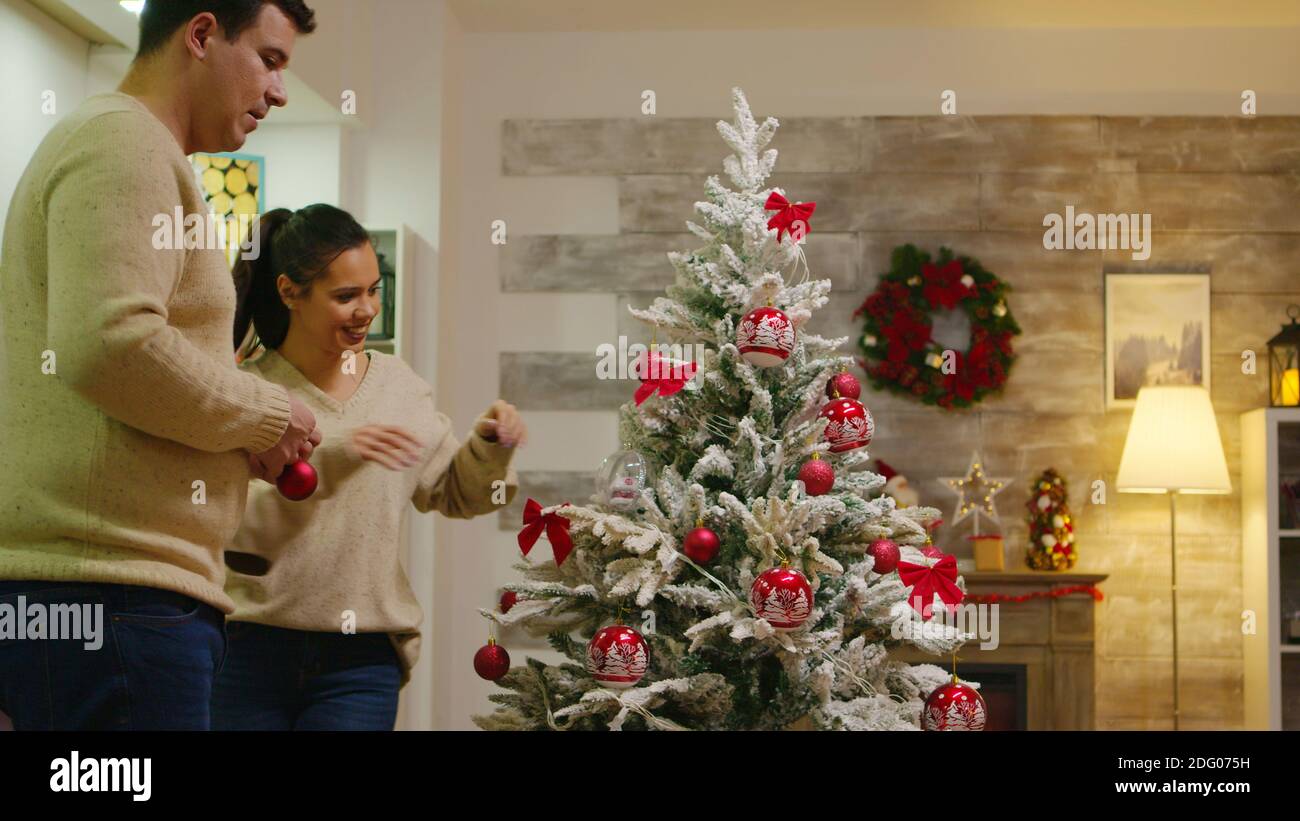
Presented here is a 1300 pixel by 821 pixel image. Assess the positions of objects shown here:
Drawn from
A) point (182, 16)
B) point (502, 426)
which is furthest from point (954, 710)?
point (182, 16)

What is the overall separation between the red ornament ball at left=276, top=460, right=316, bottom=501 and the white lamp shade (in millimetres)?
3301

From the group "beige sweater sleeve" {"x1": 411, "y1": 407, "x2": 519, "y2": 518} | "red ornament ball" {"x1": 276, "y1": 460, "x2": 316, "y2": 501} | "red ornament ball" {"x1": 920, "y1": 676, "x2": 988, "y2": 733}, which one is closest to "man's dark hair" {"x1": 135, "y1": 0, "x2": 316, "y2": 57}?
"red ornament ball" {"x1": 276, "y1": 460, "x2": 316, "y2": 501}

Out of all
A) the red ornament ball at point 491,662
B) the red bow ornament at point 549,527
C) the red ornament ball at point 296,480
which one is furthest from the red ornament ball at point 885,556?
the red ornament ball at point 296,480

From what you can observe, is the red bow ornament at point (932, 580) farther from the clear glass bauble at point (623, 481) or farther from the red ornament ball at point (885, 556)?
the clear glass bauble at point (623, 481)

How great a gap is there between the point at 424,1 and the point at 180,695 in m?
3.54

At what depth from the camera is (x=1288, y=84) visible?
14.5ft

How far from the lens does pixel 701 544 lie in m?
1.81

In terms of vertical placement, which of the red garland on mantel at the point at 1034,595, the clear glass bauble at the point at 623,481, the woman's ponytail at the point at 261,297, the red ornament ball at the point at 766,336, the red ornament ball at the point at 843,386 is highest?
the woman's ponytail at the point at 261,297

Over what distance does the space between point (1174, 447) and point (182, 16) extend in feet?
11.9

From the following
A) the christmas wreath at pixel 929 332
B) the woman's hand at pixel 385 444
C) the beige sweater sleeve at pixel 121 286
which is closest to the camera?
the beige sweater sleeve at pixel 121 286

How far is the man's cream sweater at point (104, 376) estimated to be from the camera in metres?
1.13

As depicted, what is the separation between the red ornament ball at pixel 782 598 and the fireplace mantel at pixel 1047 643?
2371 millimetres

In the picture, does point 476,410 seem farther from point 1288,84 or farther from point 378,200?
point 1288,84

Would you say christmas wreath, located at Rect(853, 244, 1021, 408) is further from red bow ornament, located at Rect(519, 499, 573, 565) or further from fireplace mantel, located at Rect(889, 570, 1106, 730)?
red bow ornament, located at Rect(519, 499, 573, 565)
